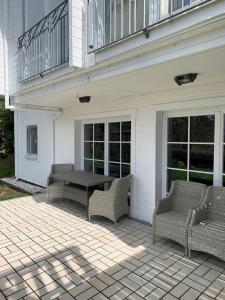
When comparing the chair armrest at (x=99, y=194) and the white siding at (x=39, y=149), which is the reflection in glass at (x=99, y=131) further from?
the white siding at (x=39, y=149)

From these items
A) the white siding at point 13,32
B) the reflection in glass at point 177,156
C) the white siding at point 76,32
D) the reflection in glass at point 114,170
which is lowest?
the reflection in glass at point 114,170

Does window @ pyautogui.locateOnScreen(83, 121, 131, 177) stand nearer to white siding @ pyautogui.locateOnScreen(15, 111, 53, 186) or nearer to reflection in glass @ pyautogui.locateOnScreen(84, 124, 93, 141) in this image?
reflection in glass @ pyautogui.locateOnScreen(84, 124, 93, 141)

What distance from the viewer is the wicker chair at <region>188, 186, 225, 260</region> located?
317cm

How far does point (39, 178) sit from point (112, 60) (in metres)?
6.19

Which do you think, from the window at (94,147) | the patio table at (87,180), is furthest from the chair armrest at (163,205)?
the window at (94,147)

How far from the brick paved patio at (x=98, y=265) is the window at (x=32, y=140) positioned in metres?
4.61

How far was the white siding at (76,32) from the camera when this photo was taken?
3486 millimetres

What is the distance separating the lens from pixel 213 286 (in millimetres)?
2863

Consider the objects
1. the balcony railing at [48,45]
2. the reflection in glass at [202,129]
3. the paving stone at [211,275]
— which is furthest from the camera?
the balcony railing at [48,45]

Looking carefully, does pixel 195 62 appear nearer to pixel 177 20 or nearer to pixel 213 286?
pixel 177 20

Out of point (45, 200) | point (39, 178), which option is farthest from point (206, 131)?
point (39, 178)

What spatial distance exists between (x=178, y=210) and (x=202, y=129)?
151cm

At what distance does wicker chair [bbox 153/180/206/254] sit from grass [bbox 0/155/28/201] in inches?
185

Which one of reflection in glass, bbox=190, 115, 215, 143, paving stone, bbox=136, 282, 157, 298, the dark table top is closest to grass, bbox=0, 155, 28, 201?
the dark table top
